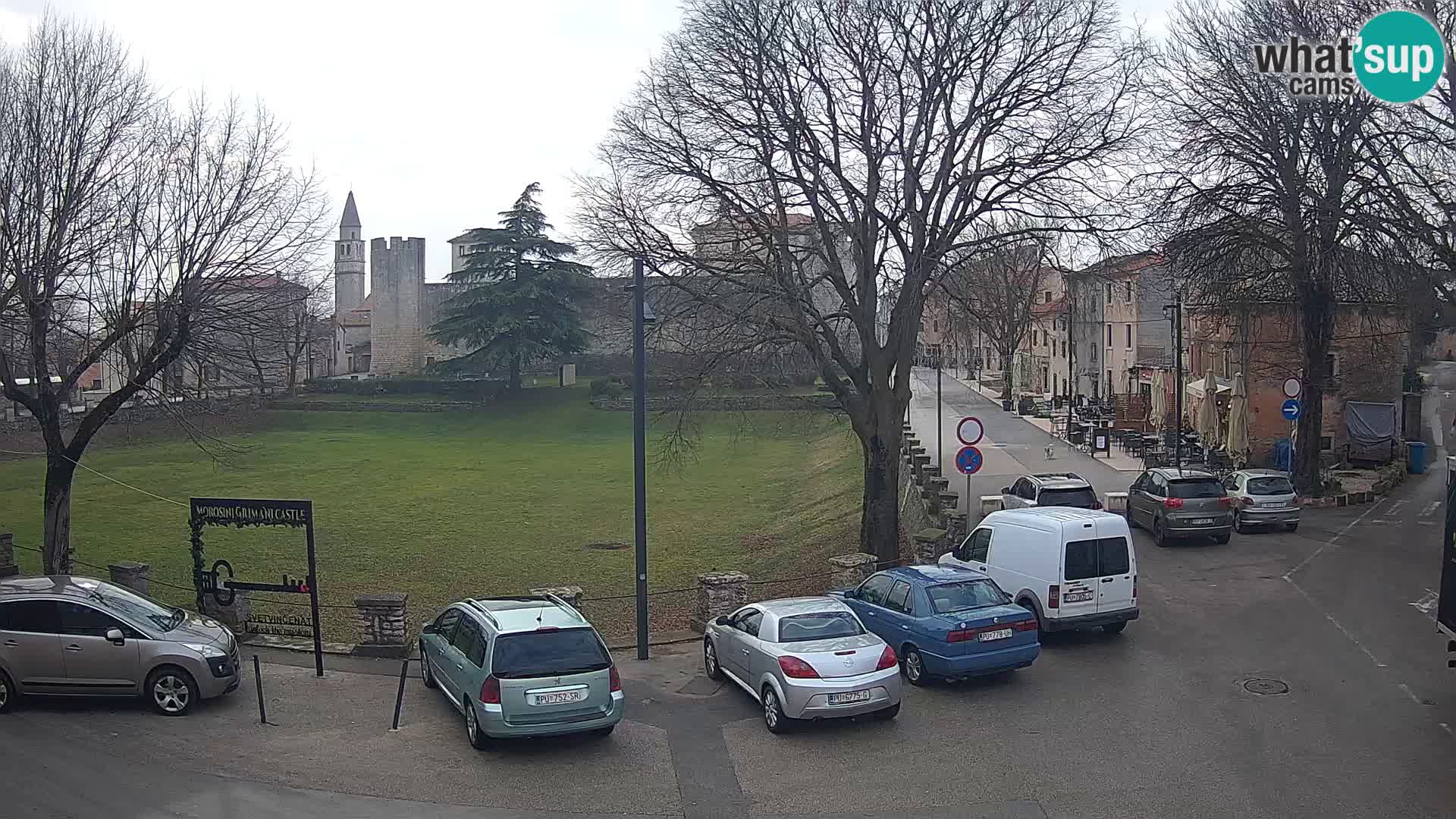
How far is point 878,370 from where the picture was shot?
75.7 ft

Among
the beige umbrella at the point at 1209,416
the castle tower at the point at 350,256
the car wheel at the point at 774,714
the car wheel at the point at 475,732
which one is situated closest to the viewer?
the car wheel at the point at 475,732

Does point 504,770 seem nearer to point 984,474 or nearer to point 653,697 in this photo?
point 653,697

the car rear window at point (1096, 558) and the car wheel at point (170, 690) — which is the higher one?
the car rear window at point (1096, 558)

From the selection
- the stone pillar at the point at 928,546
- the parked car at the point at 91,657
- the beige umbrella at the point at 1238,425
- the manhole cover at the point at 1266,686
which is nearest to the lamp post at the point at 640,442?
the parked car at the point at 91,657

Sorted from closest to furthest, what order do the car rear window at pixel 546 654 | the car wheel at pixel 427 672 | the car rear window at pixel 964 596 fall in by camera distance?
the car rear window at pixel 546 654 → the car rear window at pixel 964 596 → the car wheel at pixel 427 672

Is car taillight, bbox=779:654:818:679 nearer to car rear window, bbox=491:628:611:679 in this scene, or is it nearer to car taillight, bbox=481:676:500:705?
car rear window, bbox=491:628:611:679

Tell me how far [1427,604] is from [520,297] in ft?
199

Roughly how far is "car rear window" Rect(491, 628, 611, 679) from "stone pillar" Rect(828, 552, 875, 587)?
24.9 feet

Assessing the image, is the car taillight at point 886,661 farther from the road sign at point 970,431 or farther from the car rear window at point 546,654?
the road sign at point 970,431

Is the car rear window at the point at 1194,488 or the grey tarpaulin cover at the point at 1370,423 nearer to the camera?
the car rear window at the point at 1194,488

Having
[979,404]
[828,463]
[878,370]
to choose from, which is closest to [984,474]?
[828,463]

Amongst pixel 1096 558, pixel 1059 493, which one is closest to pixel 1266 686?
pixel 1096 558

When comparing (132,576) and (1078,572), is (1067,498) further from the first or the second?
(132,576)

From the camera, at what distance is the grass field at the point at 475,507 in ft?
84.9
